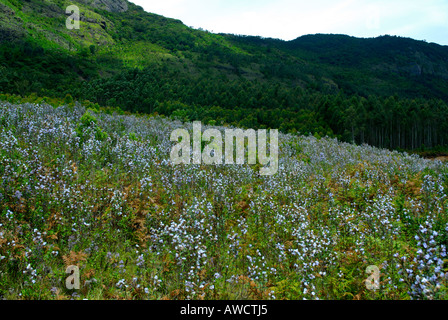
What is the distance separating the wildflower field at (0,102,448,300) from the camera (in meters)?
3.93

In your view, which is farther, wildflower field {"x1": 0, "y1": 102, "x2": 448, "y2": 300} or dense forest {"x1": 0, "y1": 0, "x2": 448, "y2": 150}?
dense forest {"x1": 0, "y1": 0, "x2": 448, "y2": 150}

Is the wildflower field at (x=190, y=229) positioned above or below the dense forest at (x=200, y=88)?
below

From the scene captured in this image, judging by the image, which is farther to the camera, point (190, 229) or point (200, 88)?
point (200, 88)

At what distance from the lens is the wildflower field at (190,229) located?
155 inches

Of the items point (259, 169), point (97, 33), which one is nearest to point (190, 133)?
point (259, 169)

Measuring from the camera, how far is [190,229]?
5.28 meters

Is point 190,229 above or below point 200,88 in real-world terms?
below

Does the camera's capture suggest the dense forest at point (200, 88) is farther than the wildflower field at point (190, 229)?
Yes

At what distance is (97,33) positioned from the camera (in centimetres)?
18162

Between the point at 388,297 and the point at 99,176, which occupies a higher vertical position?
the point at 99,176

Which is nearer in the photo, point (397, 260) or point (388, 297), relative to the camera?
point (388, 297)

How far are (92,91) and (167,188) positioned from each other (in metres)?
81.5
